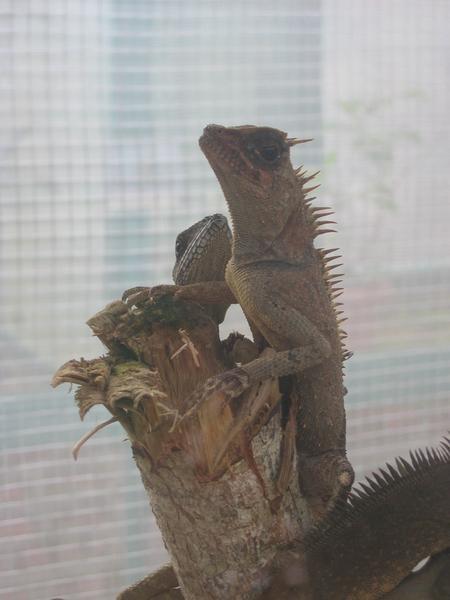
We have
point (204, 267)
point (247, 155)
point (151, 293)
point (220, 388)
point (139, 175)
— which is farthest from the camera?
point (139, 175)

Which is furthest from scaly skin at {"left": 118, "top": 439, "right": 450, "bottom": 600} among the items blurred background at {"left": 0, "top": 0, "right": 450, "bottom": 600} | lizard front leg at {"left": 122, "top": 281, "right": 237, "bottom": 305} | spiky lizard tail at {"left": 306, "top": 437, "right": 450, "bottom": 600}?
blurred background at {"left": 0, "top": 0, "right": 450, "bottom": 600}

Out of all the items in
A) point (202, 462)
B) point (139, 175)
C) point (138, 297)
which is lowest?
point (202, 462)

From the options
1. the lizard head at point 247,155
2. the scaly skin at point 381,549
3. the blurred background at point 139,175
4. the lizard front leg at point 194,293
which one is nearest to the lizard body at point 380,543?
the scaly skin at point 381,549

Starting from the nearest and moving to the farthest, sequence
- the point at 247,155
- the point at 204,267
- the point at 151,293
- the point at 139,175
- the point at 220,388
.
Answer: the point at 220,388
the point at 247,155
the point at 151,293
the point at 204,267
the point at 139,175

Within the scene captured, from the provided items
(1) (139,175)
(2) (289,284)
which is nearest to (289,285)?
(2) (289,284)

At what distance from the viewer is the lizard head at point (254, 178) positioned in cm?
153

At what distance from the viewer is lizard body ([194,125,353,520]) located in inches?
60.2

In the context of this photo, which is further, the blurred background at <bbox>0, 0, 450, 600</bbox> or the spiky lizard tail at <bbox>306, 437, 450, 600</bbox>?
the blurred background at <bbox>0, 0, 450, 600</bbox>

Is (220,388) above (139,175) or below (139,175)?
below

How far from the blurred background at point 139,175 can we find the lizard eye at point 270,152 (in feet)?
4.65

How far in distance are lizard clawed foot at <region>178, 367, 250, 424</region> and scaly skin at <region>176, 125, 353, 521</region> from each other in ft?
0.30

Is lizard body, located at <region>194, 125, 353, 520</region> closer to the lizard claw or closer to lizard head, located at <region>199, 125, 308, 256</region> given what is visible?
lizard head, located at <region>199, 125, 308, 256</region>

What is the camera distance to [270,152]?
1.55 meters

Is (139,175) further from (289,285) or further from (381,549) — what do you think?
(381,549)
